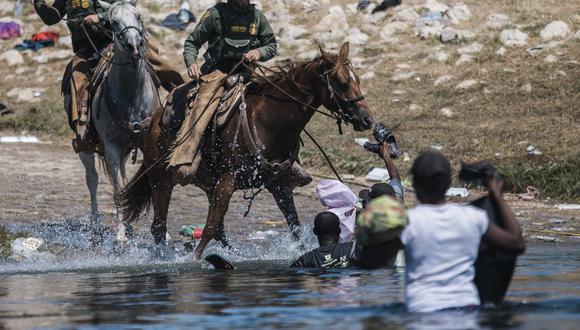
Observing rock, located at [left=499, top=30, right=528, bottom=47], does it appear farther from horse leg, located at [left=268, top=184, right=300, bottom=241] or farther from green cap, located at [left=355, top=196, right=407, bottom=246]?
green cap, located at [left=355, top=196, right=407, bottom=246]

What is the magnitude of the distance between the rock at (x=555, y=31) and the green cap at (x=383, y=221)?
14550 mm

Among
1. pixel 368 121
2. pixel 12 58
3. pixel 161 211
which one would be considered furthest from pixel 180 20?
pixel 368 121

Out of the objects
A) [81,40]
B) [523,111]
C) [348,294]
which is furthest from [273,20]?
[348,294]

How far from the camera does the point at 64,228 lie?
14.1 meters

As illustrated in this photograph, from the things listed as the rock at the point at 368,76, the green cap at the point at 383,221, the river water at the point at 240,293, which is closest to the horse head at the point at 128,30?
the river water at the point at 240,293

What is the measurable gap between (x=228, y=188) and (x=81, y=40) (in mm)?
4016

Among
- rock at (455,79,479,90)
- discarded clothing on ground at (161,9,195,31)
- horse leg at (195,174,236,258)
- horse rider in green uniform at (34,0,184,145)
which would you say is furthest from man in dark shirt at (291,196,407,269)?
discarded clothing on ground at (161,9,195,31)

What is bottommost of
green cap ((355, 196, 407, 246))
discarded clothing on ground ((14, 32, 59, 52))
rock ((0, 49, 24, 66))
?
rock ((0, 49, 24, 66))

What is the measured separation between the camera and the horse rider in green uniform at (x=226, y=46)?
12297 mm

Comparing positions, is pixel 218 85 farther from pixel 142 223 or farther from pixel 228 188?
pixel 142 223

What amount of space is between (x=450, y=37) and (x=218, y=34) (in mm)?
9293

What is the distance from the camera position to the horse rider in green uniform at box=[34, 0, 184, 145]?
14.4 metres

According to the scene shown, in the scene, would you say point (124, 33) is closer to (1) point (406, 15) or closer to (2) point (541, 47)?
(2) point (541, 47)

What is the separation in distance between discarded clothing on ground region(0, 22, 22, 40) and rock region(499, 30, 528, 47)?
9.71 m
